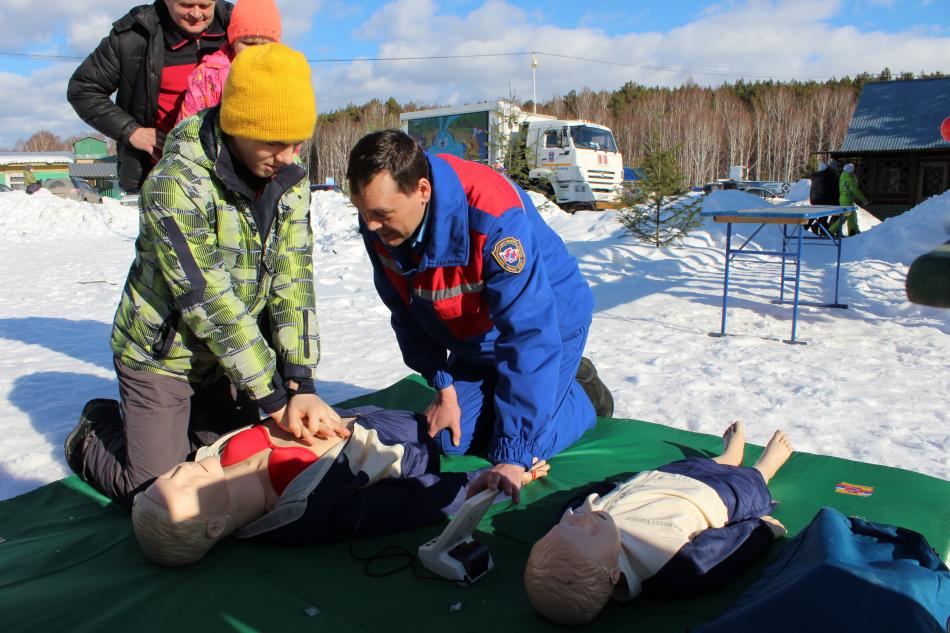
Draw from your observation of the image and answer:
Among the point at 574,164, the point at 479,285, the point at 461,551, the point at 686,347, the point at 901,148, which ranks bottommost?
the point at 686,347

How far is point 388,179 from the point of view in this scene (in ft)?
7.10

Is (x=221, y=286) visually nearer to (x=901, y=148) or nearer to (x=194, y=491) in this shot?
(x=194, y=491)

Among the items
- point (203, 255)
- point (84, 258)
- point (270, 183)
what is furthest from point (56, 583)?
point (84, 258)

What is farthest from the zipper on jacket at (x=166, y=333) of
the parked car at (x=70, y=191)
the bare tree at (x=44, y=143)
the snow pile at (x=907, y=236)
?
the bare tree at (x=44, y=143)

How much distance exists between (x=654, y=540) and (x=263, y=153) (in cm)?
161

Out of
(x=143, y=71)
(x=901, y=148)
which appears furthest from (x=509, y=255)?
(x=901, y=148)

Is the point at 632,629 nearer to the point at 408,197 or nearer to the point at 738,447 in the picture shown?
the point at 738,447

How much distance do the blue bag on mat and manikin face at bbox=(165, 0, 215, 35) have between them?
2.89m

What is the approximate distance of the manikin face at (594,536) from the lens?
1.71m

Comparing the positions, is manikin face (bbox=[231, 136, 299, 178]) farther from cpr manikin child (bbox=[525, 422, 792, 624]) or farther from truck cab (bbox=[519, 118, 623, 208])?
truck cab (bbox=[519, 118, 623, 208])

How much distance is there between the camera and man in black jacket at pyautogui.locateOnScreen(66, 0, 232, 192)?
2.95 meters

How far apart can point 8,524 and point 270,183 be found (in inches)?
59.6

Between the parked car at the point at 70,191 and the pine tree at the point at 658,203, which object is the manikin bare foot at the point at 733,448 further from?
the parked car at the point at 70,191

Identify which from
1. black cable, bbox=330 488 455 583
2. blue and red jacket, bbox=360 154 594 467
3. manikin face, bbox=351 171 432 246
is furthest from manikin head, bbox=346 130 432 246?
black cable, bbox=330 488 455 583
